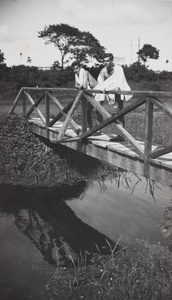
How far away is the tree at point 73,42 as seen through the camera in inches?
267

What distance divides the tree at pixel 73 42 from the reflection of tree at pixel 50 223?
335 centimetres

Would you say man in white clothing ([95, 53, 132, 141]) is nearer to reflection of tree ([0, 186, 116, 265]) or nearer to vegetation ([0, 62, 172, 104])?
reflection of tree ([0, 186, 116, 265])

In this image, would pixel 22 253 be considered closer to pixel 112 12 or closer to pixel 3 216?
pixel 3 216

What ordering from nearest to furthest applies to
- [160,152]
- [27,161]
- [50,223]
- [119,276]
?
1. [160,152]
2. [119,276]
3. [50,223]
4. [27,161]

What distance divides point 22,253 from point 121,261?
68.6 inches

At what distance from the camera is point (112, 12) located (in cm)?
526

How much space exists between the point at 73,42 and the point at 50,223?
3.98m

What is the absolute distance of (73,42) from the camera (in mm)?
7535

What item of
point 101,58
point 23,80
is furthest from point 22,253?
point 23,80

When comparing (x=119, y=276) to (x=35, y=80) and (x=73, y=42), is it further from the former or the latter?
(x=35, y=80)

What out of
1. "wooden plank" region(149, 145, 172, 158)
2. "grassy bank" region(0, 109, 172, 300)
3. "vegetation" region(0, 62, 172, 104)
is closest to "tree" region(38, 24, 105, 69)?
"wooden plank" region(149, 145, 172, 158)

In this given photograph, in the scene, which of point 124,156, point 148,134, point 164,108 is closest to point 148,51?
point 124,156

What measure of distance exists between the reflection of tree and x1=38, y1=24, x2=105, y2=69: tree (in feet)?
11.0

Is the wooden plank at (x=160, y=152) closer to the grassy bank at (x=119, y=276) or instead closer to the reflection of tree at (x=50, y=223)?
the grassy bank at (x=119, y=276)
